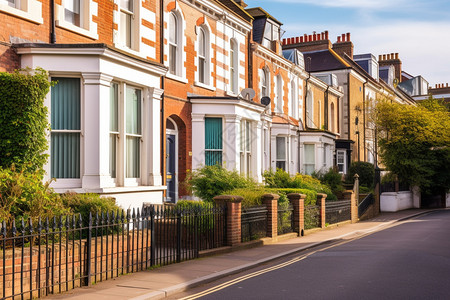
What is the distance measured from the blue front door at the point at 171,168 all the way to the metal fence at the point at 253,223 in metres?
4.08

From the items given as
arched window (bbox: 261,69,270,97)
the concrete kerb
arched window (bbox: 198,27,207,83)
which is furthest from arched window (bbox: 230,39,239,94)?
the concrete kerb

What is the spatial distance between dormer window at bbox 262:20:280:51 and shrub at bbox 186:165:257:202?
12781mm

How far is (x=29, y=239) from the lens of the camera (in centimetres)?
838

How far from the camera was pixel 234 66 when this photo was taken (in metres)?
23.3

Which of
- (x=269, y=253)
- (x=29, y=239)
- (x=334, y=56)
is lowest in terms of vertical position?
(x=269, y=253)

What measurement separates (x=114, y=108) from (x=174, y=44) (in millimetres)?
6149

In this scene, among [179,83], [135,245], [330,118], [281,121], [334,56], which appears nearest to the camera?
[135,245]

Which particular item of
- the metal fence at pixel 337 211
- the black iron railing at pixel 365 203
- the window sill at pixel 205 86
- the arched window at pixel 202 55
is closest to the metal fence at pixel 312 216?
the metal fence at pixel 337 211

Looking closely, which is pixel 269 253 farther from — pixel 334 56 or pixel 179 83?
pixel 334 56

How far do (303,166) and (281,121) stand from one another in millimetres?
5624

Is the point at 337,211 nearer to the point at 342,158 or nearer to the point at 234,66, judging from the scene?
the point at 234,66

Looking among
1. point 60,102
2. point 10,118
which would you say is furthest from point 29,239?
point 60,102

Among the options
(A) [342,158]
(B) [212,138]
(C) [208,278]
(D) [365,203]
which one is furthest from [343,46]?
(C) [208,278]

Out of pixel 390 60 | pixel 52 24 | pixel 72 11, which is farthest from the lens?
pixel 390 60
